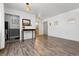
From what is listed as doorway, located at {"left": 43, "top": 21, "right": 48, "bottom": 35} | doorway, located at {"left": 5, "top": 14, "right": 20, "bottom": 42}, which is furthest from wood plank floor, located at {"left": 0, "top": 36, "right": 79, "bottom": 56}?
doorway, located at {"left": 43, "top": 21, "right": 48, "bottom": 35}

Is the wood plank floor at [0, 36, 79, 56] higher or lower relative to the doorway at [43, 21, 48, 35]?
lower

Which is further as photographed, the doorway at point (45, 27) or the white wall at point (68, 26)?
the doorway at point (45, 27)

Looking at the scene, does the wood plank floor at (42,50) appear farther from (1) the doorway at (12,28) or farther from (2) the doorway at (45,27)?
(2) the doorway at (45,27)

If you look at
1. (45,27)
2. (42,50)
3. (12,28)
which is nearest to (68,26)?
(42,50)

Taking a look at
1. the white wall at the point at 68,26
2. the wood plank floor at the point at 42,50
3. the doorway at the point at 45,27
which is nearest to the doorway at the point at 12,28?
the wood plank floor at the point at 42,50

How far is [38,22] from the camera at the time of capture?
41.0ft

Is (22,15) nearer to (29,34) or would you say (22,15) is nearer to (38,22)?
(29,34)

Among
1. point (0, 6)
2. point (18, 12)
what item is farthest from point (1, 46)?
point (18, 12)

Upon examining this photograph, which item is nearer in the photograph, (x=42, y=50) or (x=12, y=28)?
(x=42, y=50)

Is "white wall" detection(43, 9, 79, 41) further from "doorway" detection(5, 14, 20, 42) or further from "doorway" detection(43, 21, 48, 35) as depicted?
"doorway" detection(5, 14, 20, 42)

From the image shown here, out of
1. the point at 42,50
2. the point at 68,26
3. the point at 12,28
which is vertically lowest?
the point at 42,50

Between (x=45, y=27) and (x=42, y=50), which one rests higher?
(x=45, y=27)

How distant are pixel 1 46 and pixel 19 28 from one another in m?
3.16

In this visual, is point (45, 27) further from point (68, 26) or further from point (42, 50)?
point (42, 50)
